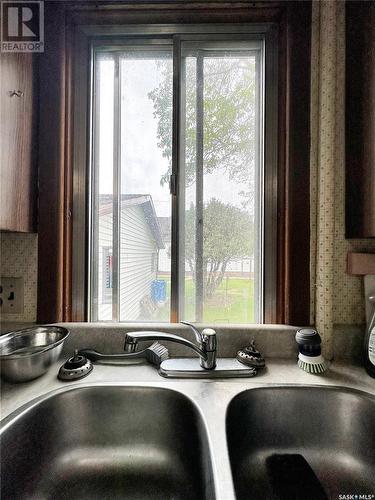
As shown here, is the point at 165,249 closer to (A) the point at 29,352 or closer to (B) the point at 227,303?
(B) the point at 227,303

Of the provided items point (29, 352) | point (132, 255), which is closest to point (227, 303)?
point (132, 255)

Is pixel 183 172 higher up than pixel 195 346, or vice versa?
pixel 183 172

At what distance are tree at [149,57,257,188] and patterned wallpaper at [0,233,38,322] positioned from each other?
24.9 inches

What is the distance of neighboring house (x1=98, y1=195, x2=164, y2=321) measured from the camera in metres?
0.99

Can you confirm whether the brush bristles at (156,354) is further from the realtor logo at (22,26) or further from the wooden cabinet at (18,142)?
the realtor logo at (22,26)

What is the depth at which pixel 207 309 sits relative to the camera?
3.23 feet

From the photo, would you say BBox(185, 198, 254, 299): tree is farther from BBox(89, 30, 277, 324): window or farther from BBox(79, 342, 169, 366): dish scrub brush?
BBox(79, 342, 169, 366): dish scrub brush

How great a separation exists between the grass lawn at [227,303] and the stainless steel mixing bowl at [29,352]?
41 cm

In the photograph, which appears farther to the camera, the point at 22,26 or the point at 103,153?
the point at 103,153

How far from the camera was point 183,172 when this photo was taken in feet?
A: 3.22

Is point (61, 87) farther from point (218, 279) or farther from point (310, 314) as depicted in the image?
point (310, 314)

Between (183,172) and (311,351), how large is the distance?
853mm

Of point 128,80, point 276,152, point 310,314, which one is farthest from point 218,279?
point 128,80

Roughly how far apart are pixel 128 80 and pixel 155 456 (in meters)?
1.45
